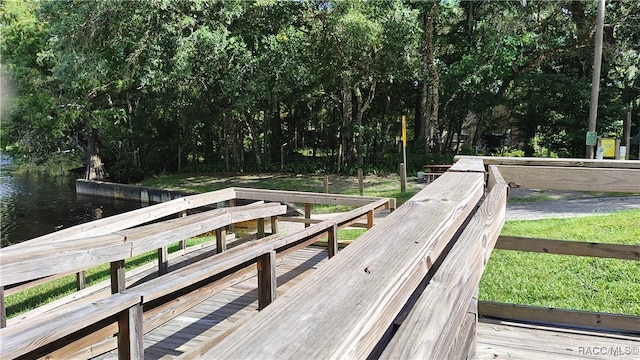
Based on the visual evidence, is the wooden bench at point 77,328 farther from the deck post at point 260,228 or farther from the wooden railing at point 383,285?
the deck post at point 260,228

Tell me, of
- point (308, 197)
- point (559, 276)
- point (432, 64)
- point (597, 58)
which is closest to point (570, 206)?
point (597, 58)

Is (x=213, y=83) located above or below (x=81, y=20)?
below

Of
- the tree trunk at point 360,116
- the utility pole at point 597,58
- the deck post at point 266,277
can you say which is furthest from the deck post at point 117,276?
the tree trunk at point 360,116

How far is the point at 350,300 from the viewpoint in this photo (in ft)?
2.88

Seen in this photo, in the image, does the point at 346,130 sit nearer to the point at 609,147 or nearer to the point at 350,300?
the point at 609,147

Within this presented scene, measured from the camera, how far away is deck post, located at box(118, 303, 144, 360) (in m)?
1.74

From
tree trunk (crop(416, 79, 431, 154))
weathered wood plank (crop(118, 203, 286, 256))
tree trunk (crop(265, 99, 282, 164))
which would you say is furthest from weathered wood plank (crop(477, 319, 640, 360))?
tree trunk (crop(265, 99, 282, 164))

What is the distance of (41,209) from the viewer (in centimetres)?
1870

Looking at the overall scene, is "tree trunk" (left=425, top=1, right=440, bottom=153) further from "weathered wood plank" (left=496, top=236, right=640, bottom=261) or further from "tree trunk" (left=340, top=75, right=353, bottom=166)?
"weathered wood plank" (left=496, top=236, right=640, bottom=261)

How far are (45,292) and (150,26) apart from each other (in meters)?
11.2

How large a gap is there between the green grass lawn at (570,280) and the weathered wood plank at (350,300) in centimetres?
395

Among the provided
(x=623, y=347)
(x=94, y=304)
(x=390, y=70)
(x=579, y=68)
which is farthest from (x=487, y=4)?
(x=94, y=304)

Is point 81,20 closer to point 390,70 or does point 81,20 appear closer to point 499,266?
point 390,70

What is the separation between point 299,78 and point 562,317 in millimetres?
14553
